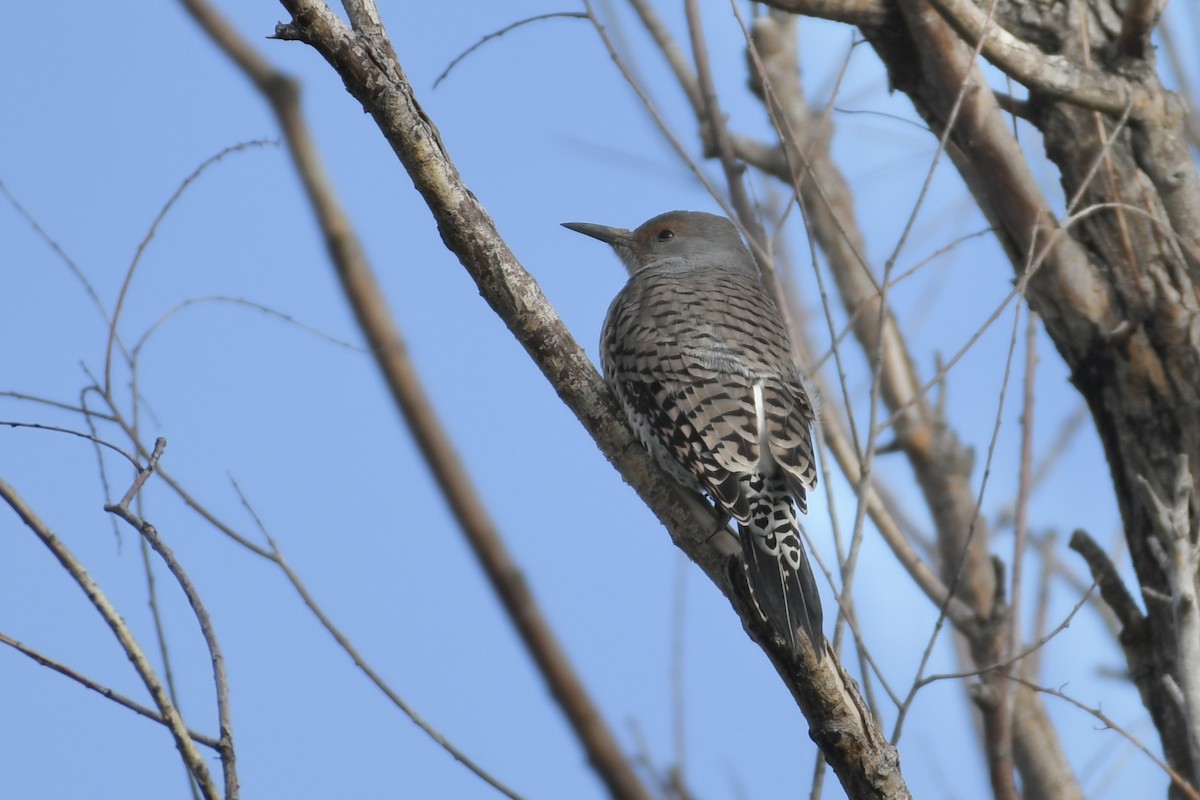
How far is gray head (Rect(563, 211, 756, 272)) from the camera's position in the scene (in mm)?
5477

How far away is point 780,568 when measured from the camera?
3164 mm

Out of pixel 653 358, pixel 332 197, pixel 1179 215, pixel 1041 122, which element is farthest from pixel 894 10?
pixel 332 197

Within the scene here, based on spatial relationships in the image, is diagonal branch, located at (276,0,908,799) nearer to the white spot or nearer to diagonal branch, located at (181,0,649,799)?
diagonal branch, located at (181,0,649,799)

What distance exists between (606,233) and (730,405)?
6.34 feet

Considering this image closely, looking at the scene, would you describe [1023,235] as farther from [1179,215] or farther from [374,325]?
[374,325]

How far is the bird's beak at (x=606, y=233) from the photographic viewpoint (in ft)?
18.4

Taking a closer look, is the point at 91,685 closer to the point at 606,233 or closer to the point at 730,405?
the point at 730,405

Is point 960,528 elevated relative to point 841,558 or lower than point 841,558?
elevated

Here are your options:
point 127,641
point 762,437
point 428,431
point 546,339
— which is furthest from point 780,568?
point 127,641

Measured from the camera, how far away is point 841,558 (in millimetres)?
3125

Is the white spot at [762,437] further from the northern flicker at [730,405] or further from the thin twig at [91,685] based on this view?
the thin twig at [91,685]

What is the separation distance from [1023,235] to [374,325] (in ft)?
7.67

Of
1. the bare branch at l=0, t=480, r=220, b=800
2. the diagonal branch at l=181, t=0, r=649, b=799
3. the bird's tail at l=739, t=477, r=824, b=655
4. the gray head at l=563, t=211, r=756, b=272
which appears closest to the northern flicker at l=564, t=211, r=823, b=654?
the bird's tail at l=739, t=477, r=824, b=655

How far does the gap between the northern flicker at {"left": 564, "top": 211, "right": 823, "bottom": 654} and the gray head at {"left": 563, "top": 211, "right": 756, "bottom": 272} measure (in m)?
0.37
